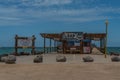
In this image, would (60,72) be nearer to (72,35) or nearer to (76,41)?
(76,41)

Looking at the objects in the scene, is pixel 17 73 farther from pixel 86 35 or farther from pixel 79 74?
pixel 86 35

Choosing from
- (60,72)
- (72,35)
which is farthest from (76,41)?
(60,72)

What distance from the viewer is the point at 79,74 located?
63.9 ft

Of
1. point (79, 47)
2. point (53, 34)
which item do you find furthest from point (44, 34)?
point (79, 47)

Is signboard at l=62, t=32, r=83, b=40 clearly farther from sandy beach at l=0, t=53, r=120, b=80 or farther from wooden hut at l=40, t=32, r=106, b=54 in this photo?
sandy beach at l=0, t=53, r=120, b=80

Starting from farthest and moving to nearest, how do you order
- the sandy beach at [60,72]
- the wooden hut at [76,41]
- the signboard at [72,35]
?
the signboard at [72,35] → the wooden hut at [76,41] → the sandy beach at [60,72]

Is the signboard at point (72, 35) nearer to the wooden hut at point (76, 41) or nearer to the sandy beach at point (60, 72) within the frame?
the wooden hut at point (76, 41)

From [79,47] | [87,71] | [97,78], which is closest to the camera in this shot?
[97,78]

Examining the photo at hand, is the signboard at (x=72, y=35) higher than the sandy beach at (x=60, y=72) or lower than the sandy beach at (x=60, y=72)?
higher

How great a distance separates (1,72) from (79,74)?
15.4ft

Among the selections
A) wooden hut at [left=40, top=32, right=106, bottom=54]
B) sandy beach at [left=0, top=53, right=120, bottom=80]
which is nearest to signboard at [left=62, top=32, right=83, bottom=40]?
wooden hut at [left=40, top=32, right=106, bottom=54]

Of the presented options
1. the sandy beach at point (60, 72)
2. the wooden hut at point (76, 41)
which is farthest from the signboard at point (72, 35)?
the sandy beach at point (60, 72)

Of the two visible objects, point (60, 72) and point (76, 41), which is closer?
point (60, 72)

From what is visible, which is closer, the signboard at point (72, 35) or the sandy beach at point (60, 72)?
the sandy beach at point (60, 72)
